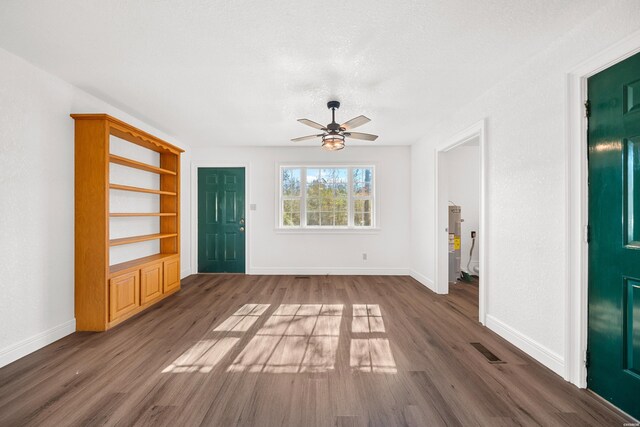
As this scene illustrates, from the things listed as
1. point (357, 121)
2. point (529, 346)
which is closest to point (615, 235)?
point (529, 346)

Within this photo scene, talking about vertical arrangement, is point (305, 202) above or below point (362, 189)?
below

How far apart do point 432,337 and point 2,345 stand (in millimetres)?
3812

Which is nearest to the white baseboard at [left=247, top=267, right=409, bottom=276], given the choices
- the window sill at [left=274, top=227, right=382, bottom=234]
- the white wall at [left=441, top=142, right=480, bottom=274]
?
the window sill at [left=274, top=227, right=382, bottom=234]

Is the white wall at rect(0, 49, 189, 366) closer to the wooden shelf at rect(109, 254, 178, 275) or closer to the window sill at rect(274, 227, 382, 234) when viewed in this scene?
the wooden shelf at rect(109, 254, 178, 275)

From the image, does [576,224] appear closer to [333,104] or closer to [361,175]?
[333,104]

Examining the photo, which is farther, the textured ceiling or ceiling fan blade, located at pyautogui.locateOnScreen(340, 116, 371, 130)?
ceiling fan blade, located at pyautogui.locateOnScreen(340, 116, 371, 130)

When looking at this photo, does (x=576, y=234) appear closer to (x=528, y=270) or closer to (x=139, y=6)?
(x=528, y=270)

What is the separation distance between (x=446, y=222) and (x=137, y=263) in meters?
4.53

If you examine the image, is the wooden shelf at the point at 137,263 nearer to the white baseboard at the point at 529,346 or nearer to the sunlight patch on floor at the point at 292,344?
the sunlight patch on floor at the point at 292,344

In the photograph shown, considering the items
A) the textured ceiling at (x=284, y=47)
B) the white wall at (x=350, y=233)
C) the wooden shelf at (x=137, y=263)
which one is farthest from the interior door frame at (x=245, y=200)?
the textured ceiling at (x=284, y=47)

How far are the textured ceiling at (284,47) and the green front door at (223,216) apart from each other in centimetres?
208

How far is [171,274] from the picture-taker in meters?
4.12

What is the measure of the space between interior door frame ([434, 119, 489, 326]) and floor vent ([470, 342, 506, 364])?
0.58m

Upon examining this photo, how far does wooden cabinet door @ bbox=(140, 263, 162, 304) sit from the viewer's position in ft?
11.3
